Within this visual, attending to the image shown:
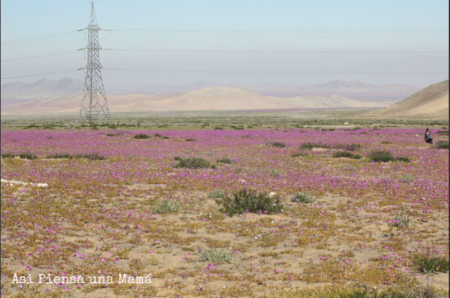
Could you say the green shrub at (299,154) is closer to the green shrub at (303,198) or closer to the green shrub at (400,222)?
the green shrub at (303,198)

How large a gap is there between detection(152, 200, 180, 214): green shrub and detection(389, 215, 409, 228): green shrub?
609 cm

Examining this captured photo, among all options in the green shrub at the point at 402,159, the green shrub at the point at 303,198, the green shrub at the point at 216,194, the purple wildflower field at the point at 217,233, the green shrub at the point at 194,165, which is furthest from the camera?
the green shrub at the point at 402,159

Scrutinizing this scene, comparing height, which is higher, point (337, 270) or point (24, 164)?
point (24, 164)

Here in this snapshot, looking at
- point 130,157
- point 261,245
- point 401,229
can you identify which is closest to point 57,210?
point 261,245

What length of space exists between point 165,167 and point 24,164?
7.27m

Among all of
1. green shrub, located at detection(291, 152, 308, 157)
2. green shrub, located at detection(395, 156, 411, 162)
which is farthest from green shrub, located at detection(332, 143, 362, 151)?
green shrub, located at detection(395, 156, 411, 162)

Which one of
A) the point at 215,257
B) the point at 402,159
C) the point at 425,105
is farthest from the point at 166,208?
the point at 425,105

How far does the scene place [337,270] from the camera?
7.52 meters

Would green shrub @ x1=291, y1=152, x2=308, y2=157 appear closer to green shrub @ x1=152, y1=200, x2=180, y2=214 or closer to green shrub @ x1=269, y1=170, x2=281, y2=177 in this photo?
green shrub @ x1=269, y1=170, x2=281, y2=177

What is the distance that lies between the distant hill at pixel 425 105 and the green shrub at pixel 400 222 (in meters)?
119

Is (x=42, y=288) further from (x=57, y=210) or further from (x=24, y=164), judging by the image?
(x=24, y=164)

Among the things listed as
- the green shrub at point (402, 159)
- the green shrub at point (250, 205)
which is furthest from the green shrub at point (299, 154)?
the green shrub at point (250, 205)

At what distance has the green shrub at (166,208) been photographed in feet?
38.1

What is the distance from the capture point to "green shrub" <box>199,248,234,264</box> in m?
7.97
